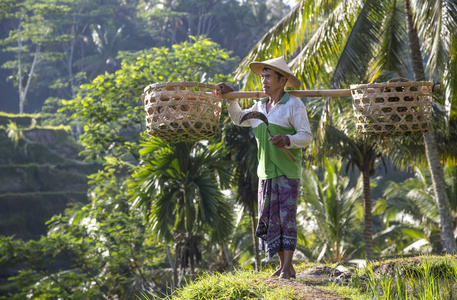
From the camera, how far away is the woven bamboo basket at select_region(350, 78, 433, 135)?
443 centimetres

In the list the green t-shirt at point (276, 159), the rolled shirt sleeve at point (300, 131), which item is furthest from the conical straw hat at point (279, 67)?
the green t-shirt at point (276, 159)

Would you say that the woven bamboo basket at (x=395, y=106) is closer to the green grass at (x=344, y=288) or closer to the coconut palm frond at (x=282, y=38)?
the green grass at (x=344, y=288)

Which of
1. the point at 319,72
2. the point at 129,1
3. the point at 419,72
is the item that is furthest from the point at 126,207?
the point at 129,1

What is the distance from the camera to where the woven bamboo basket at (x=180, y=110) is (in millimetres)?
4367

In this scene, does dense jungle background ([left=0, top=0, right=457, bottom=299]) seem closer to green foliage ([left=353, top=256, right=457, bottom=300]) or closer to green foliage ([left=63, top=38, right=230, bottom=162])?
green foliage ([left=63, top=38, right=230, bottom=162])

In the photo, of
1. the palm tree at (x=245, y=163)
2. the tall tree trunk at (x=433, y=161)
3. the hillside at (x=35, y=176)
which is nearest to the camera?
the tall tree trunk at (x=433, y=161)

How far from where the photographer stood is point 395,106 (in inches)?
174

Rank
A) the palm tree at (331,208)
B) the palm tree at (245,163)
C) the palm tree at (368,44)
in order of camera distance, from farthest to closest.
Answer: the palm tree at (331,208) < the palm tree at (245,163) < the palm tree at (368,44)

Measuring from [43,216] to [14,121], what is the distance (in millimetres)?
7714

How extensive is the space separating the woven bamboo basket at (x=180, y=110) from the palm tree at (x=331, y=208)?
11677 millimetres

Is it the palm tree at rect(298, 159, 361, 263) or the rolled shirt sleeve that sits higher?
the rolled shirt sleeve

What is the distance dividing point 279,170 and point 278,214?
1.11 ft

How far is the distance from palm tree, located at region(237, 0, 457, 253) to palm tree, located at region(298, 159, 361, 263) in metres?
6.19

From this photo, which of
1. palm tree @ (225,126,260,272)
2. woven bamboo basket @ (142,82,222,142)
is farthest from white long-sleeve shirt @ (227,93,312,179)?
palm tree @ (225,126,260,272)
